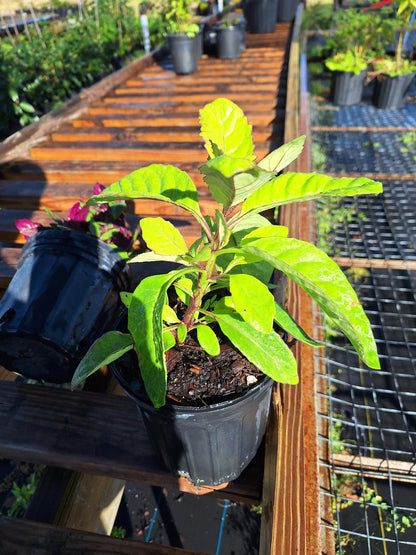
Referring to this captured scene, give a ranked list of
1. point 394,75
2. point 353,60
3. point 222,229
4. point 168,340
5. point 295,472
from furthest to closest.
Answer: point 353,60 < point 394,75 < point 295,472 < point 168,340 < point 222,229

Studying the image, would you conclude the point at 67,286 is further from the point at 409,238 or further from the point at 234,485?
the point at 409,238

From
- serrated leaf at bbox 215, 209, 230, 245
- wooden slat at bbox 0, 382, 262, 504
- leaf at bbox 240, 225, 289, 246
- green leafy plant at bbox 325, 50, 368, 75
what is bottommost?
green leafy plant at bbox 325, 50, 368, 75

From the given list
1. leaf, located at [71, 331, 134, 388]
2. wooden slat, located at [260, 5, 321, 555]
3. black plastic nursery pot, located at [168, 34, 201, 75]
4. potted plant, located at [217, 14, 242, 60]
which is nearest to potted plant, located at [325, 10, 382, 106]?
potted plant, located at [217, 14, 242, 60]

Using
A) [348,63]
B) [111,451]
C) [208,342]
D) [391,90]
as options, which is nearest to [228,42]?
[348,63]

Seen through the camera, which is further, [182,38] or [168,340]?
[182,38]

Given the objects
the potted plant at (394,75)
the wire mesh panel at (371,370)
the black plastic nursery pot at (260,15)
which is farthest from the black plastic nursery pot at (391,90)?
the black plastic nursery pot at (260,15)

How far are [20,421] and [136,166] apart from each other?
2.28 meters

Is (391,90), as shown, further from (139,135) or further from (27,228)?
(27,228)

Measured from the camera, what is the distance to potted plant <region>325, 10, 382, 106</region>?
22.0ft

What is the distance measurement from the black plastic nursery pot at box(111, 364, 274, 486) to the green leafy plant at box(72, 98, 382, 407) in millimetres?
153

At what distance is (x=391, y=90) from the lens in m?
6.43

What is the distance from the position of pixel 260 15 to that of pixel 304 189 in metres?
9.22

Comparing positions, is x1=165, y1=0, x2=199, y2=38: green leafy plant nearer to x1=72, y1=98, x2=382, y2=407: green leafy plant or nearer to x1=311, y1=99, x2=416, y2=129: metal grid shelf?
x1=311, y1=99, x2=416, y2=129: metal grid shelf

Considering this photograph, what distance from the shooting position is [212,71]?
5.53 metres
